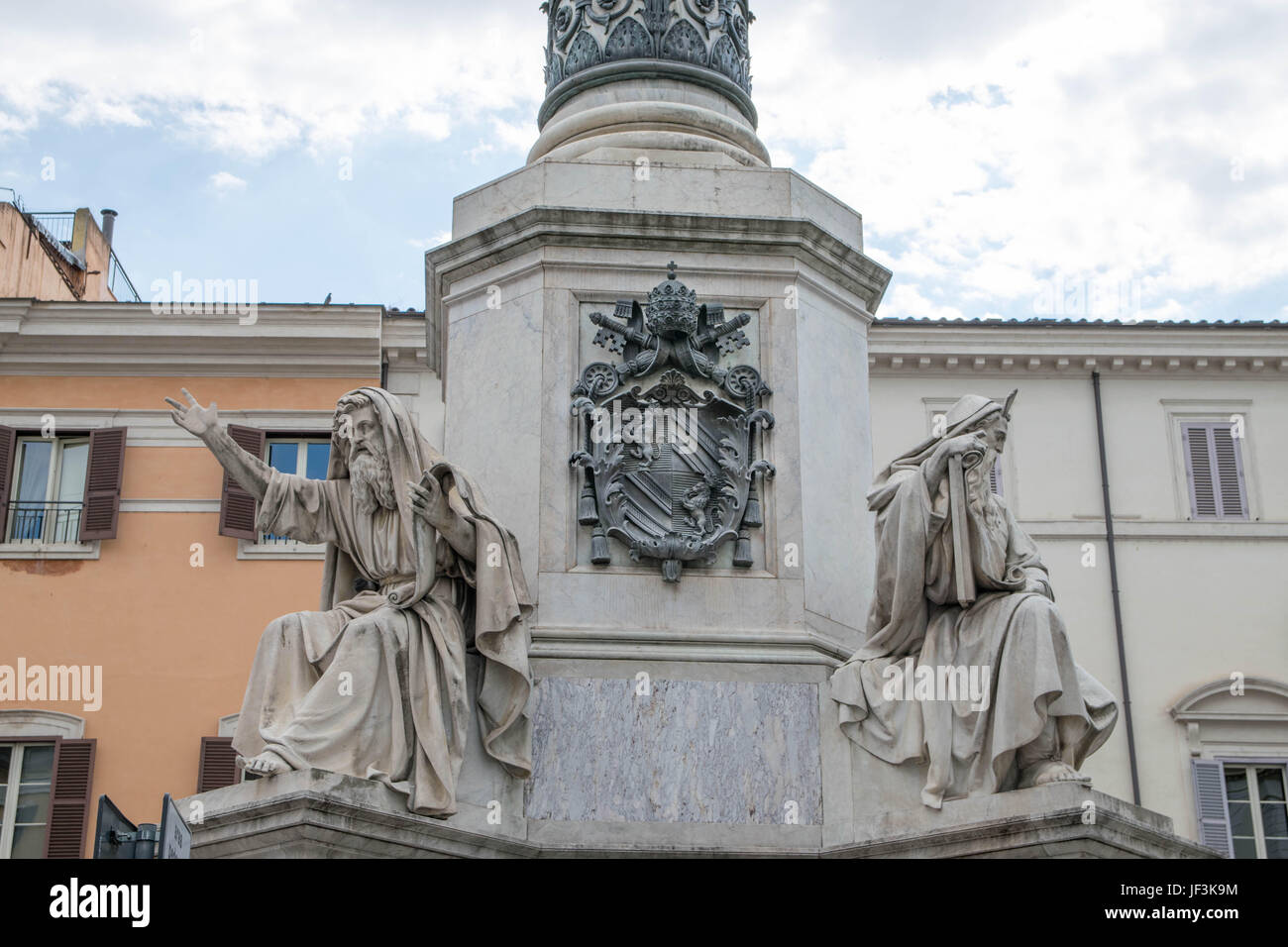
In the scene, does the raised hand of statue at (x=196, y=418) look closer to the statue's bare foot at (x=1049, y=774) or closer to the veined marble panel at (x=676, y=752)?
the veined marble panel at (x=676, y=752)

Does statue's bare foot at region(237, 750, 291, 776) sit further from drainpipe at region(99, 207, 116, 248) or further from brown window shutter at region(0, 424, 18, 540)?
drainpipe at region(99, 207, 116, 248)

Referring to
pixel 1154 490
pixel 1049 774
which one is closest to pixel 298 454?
pixel 1154 490

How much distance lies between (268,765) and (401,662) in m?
0.86

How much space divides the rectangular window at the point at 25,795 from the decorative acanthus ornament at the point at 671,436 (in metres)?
16.5

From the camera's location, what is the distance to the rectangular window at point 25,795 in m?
23.4

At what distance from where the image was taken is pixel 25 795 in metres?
24.0

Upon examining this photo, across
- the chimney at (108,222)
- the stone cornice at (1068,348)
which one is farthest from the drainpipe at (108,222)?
the stone cornice at (1068,348)

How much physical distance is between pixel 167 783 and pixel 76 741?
1.29 metres

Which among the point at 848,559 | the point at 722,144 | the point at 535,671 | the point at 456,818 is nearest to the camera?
the point at 456,818
